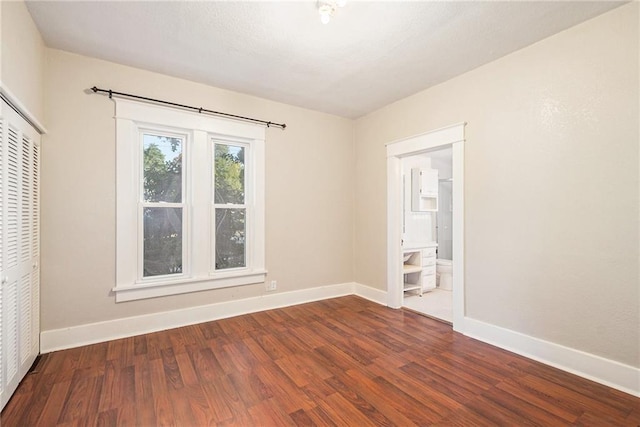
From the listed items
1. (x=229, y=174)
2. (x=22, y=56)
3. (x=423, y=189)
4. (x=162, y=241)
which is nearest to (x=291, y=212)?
(x=229, y=174)

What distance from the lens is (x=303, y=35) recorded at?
240 cm

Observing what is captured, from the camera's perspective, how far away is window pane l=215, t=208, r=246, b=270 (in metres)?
3.60

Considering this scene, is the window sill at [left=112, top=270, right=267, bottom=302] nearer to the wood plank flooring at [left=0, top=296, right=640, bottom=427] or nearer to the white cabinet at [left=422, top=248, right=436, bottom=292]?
the wood plank flooring at [left=0, top=296, right=640, bottom=427]

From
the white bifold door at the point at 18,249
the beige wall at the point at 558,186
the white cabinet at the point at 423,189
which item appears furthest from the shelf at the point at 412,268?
the white bifold door at the point at 18,249

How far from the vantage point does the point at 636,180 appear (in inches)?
79.7

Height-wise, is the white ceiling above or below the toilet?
above

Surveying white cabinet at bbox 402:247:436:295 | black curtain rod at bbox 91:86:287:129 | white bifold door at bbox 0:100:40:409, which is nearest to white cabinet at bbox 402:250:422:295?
white cabinet at bbox 402:247:436:295

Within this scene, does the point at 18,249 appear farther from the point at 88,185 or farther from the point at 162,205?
the point at 162,205

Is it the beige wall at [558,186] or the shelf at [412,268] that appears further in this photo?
the shelf at [412,268]

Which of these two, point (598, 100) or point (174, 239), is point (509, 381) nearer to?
point (598, 100)

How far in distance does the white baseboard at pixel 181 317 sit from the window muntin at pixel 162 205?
1.58 feet

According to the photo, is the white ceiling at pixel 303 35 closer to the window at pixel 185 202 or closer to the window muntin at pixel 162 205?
the window at pixel 185 202

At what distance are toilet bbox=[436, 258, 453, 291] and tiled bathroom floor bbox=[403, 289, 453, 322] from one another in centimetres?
23

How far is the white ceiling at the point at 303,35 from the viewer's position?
82.5 inches
